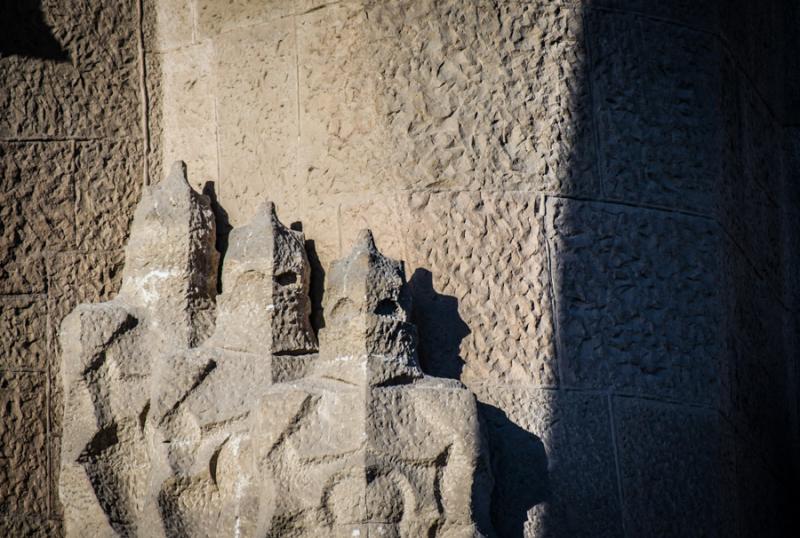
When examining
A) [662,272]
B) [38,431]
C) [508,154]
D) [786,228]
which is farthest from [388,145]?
[786,228]

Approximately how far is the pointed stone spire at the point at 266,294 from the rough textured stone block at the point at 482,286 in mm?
274

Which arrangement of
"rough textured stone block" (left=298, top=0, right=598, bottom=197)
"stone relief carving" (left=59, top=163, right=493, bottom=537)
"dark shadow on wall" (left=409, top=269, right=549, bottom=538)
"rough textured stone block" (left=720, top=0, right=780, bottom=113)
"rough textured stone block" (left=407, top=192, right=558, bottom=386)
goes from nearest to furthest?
"stone relief carving" (left=59, top=163, right=493, bottom=537), "dark shadow on wall" (left=409, top=269, right=549, bottom=538), "rough textured stone block" (left=407, top=192, right=558, bottom=386), "rough textured stone block" (left=298, top=0, right=598, bottom=197), "rough textured stone block" (left=720, top=0, right=780, bottom=113)

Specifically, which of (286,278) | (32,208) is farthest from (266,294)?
(32,208)

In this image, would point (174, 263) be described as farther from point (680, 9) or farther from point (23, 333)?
point (680, 9)

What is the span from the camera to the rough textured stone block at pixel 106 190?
5035 millimetres

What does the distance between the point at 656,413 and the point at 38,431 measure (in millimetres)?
1462

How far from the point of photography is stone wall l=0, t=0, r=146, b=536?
192 inches

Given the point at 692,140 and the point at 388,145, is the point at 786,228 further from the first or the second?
the point at 388,145

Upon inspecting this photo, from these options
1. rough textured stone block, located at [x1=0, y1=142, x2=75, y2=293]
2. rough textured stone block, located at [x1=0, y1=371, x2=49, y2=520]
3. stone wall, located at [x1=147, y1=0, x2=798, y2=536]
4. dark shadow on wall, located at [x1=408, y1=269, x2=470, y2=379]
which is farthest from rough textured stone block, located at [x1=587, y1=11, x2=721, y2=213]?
rough textured stone block, located at [x1=0, y1=371, x2=49, y2=520]

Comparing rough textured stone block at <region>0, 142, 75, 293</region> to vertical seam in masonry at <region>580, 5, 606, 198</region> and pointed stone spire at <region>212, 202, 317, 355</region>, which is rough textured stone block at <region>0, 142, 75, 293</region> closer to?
pointed stone spire at <region>212, 202, 317, 355</region>

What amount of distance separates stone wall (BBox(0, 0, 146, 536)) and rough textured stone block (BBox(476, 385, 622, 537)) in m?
1.05

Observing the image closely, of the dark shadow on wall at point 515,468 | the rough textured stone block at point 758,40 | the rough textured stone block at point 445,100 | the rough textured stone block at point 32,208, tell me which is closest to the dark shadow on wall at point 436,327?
the dark shadow on wall at point 515,468

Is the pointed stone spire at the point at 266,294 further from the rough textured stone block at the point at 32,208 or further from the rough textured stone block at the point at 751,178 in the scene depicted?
the rough textured stone block at the point at 751,178

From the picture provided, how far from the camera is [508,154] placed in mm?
4824
